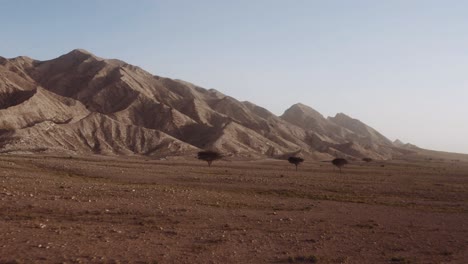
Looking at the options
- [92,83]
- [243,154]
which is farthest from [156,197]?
[92,83]


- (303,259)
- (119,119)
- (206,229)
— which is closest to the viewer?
(303,259)

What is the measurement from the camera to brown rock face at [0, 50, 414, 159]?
109m

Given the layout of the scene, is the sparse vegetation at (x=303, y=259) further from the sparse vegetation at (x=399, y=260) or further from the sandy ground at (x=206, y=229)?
the sparse vegetation at (x=399, y=260)

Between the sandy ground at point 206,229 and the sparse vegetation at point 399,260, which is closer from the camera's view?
the sandy ground at point 206,229

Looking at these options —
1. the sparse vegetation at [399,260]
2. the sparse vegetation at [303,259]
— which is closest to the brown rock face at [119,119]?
the sparse vegetation at [303,259]

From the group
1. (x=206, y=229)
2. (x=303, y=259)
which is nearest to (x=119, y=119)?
(x=206, y=229)

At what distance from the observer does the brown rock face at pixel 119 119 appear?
10925 centimetres

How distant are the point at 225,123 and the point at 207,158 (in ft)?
225

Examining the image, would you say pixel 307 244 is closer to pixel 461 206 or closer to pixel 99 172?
pixel 461 206

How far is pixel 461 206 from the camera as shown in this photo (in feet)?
110

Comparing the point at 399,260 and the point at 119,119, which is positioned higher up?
the point at 119,119

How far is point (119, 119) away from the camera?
445 feet

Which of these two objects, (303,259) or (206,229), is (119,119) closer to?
(206,229)

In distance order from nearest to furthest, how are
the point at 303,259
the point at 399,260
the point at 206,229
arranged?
1. the point at 303,259
2. the point at 399,260
3. the point at 206,229
